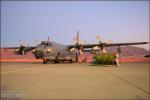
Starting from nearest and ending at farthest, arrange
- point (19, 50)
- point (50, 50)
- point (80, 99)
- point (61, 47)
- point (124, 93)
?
point (80, 99) < point (124, 93) < point (50, 50) < point (61, 47) < point (19, 50)

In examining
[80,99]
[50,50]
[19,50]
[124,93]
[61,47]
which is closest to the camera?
[80,99]

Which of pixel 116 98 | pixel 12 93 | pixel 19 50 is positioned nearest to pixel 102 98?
pixel 116 98

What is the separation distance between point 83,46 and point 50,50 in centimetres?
715

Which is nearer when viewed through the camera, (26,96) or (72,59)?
(26,96)

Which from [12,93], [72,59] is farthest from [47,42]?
[12,93]

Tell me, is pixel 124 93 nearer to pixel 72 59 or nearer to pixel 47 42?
pixel 47 42

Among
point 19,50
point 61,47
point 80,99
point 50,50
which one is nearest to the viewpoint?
point 80,99

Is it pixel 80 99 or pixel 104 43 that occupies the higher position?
pixel 104 43

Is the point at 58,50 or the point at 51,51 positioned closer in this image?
the point at 51,51

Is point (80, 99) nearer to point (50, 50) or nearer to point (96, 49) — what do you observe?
point (50, 50)

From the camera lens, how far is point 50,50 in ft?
99.3

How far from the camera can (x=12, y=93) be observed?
6.31 m

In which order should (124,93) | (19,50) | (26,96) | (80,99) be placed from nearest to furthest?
(80,99) → (26,96) → (124,93) → (19,50)

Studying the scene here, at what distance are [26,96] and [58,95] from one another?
3.26 ft
